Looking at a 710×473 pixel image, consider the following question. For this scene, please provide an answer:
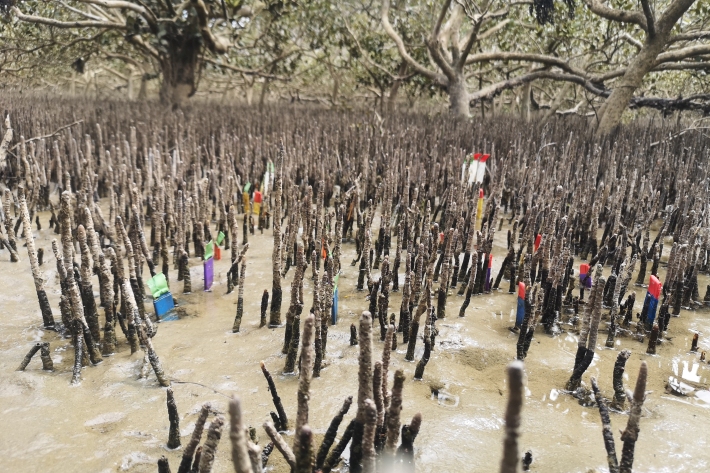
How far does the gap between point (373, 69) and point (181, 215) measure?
10.1 meters

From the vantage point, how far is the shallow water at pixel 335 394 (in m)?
1.35

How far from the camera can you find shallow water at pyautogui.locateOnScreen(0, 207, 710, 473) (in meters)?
1.35

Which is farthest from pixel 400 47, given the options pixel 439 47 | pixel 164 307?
pixel 164 307

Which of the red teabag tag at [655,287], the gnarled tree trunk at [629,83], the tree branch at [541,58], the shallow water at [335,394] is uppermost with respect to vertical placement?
the tree branch at [541,58]

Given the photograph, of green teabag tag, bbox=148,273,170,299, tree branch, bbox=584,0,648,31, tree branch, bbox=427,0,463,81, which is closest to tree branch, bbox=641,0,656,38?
tree branch, bbox=584,0,648,31

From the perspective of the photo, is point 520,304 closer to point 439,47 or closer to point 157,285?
point 157,285

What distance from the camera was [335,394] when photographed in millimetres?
1620

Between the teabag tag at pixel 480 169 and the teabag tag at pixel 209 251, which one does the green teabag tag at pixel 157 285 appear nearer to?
the teabag tag at pixel 209 251

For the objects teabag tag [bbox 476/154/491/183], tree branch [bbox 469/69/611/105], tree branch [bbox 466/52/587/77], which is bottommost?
teabag tag [bbox 476/154/491/183]

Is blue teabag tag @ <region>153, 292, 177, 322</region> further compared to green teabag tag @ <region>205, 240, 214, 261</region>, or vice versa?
green teabag tag @ <region>205, 240, 214, 261</region>

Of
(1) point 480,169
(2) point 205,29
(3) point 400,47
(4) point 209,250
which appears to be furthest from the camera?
(3) point 400,47

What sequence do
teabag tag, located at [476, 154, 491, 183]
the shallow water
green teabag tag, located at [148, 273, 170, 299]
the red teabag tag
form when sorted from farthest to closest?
teabag tag, located at [476, 154, 491, 183] < green teabag tag, located at [148, 273, 170, 299] < the red teabag tag < the shallow water

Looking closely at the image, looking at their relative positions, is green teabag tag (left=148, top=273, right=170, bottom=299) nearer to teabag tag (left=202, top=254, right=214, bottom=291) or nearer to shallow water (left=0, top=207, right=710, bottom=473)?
shallow water (left=0, top=207, right=710, bottom=473)

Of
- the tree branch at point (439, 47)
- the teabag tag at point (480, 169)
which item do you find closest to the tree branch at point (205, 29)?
the tree branch at point (439, 47)
